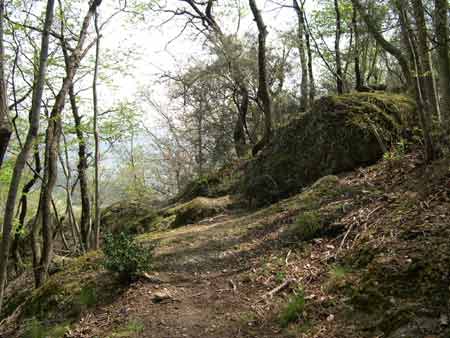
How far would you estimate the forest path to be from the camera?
4.30 metres

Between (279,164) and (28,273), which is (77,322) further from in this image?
(28,273)

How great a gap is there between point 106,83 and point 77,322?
10508 mm

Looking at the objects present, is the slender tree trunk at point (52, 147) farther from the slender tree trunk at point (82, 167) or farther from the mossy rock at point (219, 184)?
the mossy rock at point (219, 184)

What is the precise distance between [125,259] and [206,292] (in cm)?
137

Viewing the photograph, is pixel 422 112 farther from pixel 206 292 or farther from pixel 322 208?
pixel 206 292

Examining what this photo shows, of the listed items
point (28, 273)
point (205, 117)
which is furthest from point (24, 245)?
point (205, 117)

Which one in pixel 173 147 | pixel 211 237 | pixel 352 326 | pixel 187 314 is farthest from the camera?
pixel 173 147

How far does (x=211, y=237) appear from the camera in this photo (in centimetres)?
710

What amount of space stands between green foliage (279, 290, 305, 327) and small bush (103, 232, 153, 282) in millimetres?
2564

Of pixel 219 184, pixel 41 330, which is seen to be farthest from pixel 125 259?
pixel 219 184

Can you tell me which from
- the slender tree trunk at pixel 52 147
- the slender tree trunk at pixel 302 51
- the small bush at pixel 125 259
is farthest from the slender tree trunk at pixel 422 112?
the slender tree trunk at pixel 302 51

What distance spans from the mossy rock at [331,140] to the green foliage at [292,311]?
14.8ft

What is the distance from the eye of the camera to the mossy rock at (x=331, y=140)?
7828mm

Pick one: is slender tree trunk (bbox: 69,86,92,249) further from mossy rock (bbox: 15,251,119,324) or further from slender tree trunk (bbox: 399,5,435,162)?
slender tree trunk (bbox: 399,5,435,162)
